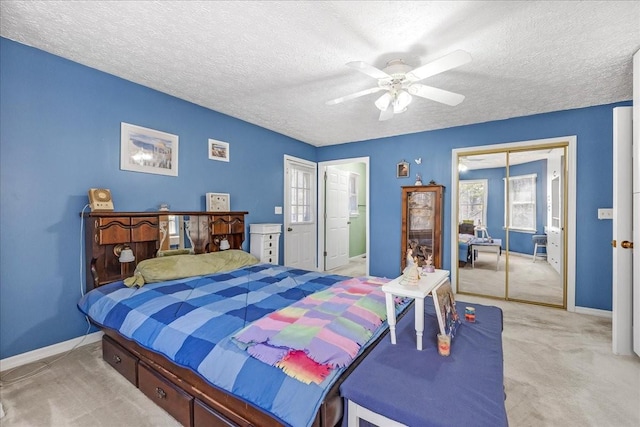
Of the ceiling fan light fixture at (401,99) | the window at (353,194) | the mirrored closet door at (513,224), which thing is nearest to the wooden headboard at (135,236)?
the ceiling fan light fixture at (401,99)

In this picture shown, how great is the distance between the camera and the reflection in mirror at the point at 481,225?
3986 millimetres

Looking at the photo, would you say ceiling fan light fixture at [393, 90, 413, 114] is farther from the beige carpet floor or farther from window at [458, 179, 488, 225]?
window at [458, 179, 488, 225]

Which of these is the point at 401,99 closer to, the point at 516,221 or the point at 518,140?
the point at 518,140

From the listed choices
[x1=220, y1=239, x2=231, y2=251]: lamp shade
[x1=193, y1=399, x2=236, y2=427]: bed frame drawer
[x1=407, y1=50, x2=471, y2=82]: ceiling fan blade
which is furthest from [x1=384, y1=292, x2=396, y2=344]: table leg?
[x1=220, y1=239, x2=231, y2=251]: lamp shade

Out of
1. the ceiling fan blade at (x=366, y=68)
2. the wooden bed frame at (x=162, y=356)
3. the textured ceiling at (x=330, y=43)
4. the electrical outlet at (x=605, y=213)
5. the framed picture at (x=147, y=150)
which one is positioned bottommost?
the wooden bed frame at (x=162, y=356)

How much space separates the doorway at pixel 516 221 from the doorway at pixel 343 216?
62.4 inches

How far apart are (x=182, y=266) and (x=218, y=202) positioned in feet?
3.75

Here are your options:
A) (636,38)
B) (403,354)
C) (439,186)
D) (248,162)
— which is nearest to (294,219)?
(248,162)

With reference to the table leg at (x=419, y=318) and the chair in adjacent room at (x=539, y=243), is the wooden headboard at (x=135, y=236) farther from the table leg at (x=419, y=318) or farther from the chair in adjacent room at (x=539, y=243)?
the chair in adjacent room at (x=539, y=243)

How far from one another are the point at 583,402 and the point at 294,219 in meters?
4.10

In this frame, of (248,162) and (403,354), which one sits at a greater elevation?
(248,162)

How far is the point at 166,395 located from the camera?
5.45ft

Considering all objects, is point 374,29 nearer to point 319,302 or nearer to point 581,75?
point 319,302

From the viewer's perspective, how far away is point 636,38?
2.05 m
